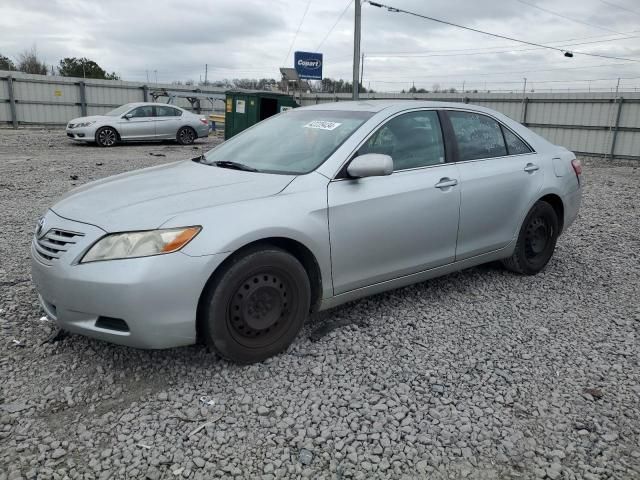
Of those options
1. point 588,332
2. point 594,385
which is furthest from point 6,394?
point 588,332

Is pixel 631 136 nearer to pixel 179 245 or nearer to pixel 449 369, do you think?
pixel 449 369

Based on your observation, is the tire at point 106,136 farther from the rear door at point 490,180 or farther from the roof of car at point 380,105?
the rear door at point 490,180

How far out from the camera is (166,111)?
18.2m

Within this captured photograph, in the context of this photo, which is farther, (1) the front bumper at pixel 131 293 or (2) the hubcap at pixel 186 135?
(2) the hubcap at pixel 186 135

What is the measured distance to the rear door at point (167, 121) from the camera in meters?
17.9

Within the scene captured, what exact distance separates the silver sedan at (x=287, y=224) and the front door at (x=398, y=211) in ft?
0.03

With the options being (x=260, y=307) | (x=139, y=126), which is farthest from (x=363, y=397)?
(x=139, y=126)

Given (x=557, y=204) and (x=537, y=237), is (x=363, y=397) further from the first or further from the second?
(x=557, y=204)

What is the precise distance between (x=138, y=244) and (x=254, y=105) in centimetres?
1483

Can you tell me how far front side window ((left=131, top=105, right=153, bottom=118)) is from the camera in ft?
57.0

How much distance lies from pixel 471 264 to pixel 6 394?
3379mm

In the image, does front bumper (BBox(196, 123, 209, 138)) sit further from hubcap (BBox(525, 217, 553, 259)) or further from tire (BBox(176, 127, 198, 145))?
hubcap (BBox(525, 217, 553, 259))

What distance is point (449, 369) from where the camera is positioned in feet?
10.7

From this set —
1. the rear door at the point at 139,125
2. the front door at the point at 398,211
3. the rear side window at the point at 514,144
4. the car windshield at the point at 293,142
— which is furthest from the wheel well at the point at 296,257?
the rear door at the point at 139,125
